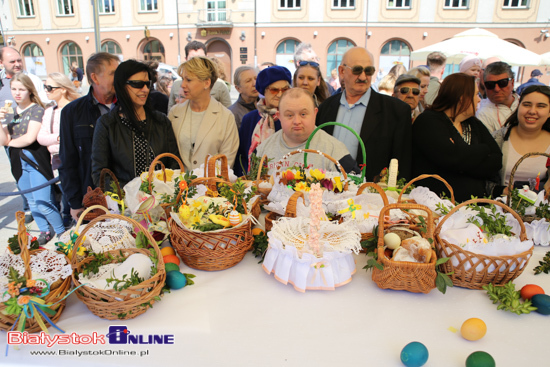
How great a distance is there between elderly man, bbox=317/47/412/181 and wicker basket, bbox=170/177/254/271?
139 cm

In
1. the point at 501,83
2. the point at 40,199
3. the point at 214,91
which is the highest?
the point at 501,83

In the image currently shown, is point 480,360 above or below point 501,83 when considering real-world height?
below

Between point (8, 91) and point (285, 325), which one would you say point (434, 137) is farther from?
point (8, 91)

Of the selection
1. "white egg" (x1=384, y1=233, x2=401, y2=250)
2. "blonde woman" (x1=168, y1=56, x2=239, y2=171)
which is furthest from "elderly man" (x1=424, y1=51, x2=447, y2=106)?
"white egg" (x1=384, y1=233, x2=401, y2=250)

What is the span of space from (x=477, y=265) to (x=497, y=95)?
2633 millimetres

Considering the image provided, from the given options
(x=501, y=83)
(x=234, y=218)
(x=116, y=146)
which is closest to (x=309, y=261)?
(x=234, y=218)

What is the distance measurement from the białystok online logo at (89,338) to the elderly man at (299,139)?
50.3 inches

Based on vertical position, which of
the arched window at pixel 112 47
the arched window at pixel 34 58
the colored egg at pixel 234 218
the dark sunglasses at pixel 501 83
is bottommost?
the colored egg at pixel 234 218

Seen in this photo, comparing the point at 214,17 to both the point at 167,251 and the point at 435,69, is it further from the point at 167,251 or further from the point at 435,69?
the point at 167,251

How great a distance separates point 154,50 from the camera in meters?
22.7

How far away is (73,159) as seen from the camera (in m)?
2.72

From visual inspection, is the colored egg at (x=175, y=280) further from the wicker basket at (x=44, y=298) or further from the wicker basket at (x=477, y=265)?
the wicker basket at (x=477, y=265)

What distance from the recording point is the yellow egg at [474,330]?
117cm

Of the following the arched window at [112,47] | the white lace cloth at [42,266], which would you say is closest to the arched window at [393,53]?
the arched window at [112,47]
